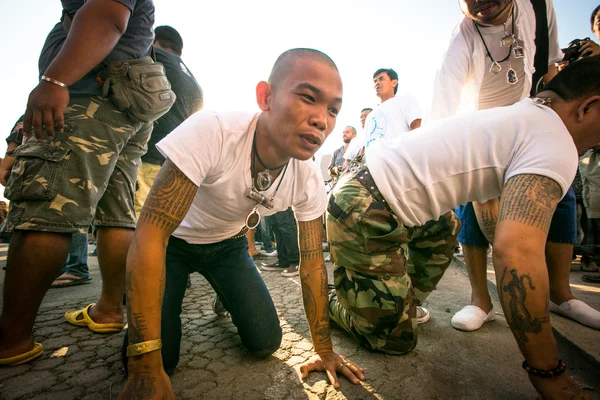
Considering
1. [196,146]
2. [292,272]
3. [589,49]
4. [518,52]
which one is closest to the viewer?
[196,146]

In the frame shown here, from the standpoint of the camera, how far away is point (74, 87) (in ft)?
4.89

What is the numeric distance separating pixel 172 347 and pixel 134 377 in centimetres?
40

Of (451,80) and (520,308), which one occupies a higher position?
(451,80)

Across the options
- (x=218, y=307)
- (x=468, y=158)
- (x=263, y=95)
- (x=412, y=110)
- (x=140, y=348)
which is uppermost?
(x=263, y=95)

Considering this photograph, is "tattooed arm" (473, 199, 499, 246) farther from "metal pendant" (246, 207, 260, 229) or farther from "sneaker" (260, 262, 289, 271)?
"sneaker" (260, 262, 289, 271)

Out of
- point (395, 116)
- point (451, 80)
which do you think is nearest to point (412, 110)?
point (395, 116)

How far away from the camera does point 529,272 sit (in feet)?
3.48

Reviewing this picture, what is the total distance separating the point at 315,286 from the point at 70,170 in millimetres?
1271

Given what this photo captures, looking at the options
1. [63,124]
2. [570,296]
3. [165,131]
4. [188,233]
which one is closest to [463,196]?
[570,296]

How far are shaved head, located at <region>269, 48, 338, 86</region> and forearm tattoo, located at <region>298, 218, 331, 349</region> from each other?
2.37 ft

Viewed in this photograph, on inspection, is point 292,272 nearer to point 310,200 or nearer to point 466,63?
point 310,200

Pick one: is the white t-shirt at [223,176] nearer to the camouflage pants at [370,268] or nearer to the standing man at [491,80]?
the camouflage pants at [370,268]

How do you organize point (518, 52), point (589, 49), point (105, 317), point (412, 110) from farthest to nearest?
point (412, 110) → point (589, 49) → point (518, 52) → point (105, 317)

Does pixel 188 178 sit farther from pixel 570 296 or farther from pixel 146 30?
pixel 570 296
